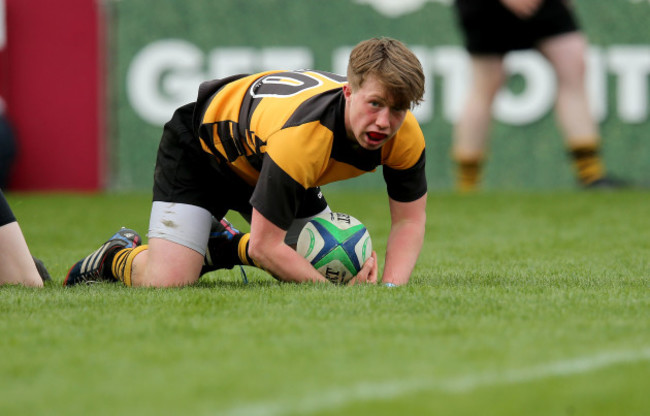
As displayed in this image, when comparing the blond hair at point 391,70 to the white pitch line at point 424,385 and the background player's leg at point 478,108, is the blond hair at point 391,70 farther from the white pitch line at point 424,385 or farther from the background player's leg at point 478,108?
the background player's leg at point 478,108

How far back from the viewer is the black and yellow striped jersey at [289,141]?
12.3 ft

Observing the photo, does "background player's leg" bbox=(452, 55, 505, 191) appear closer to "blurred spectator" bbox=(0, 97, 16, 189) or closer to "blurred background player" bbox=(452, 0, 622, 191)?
"blurred background player" bbox=(452, 0, 622, 191)

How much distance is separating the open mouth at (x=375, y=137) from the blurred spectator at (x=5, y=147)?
7044 millimetres

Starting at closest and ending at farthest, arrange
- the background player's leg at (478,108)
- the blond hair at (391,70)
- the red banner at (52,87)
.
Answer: the blond hair at (391,70), the background player's leg at (478,108), the red banner at (52,87)

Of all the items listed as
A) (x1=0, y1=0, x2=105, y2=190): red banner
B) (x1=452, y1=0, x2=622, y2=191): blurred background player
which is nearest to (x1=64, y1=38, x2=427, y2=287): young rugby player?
(x1=452, y1=0, x2=622, y2=191): blurred background player

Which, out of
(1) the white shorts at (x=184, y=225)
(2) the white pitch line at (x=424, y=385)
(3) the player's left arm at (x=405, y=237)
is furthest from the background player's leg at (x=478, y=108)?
(2) the white pitch line at (x=424, y=385)

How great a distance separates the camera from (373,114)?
Result: 3645mm

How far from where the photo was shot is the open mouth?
145 inches

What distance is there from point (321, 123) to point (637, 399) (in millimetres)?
1714

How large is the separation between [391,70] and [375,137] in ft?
0.79

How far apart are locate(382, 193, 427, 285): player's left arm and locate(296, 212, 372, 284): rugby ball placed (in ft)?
0.35

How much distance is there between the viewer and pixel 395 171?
13.4 ft

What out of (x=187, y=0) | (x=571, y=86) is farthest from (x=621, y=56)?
(x=187, y=0)

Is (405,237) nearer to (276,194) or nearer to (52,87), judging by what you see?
(276,194)
